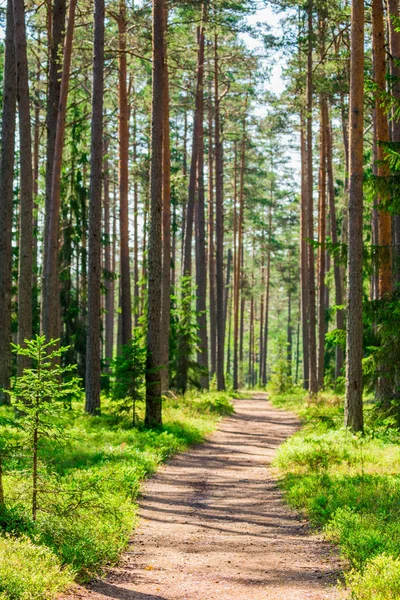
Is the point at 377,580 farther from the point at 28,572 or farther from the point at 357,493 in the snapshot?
the point at 357,493

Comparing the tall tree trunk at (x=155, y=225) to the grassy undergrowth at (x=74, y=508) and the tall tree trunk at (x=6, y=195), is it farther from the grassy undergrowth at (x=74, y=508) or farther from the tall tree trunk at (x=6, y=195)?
the tall tree trunk at (x=6, y=195)

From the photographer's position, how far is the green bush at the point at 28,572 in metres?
5.15

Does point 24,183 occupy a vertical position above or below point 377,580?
above

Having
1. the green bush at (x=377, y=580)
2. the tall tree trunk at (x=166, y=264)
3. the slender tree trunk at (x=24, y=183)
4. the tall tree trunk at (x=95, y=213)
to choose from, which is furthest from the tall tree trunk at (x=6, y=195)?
the green bush at (x=377, y=580)

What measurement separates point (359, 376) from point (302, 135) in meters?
21.4

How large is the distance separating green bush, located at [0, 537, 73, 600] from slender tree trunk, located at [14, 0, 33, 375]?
33.1 feet

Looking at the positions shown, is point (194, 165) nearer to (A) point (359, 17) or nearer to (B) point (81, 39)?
(B) point (81, 39)

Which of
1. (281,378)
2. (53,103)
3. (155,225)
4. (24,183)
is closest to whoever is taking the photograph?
(155,225)

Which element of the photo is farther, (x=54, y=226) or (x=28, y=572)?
(x=54, y=226)

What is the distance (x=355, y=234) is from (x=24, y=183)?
A: 306 inches

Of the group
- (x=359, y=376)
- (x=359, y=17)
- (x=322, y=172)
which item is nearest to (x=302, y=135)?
(x=322, y=172)

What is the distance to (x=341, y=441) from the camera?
1273cm

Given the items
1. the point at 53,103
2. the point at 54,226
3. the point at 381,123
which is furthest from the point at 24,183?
the point at 381,123

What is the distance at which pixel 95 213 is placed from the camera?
16.6 meters
